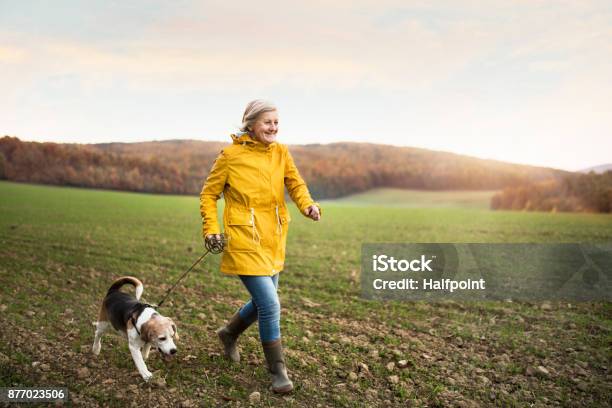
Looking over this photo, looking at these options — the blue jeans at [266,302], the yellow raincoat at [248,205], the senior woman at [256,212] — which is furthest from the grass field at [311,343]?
the yellow raincoat at [248,205]

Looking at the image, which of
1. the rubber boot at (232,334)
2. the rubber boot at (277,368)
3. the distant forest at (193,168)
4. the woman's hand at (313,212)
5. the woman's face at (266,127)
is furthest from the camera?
the distant forest at (193,168)

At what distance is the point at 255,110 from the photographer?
4148mm

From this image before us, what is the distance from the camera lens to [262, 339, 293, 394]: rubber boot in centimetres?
436

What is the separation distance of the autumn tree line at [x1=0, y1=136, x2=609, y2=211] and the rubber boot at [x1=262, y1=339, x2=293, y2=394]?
27.2 feet

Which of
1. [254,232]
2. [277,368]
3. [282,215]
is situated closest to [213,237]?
[254,232]

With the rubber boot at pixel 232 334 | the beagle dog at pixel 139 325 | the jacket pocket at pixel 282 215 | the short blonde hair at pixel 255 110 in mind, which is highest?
the short blonde hair at pixel 255 110

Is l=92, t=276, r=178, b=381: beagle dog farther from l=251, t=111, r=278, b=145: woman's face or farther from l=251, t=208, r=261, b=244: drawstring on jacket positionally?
l=251, t=111, r=278, b=145: woman's face

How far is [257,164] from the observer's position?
4.24 meters

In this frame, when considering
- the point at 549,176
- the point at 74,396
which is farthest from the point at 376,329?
the point at 549,176

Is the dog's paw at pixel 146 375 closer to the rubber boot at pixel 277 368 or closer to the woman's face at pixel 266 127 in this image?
the rubber boot at pixel 277 368

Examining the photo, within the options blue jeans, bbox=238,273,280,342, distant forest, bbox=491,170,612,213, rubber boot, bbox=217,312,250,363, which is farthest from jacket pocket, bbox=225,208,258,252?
distant forest, bbox=491,170,612,213

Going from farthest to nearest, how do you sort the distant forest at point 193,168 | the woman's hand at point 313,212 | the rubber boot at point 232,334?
the distant forest at point 193,168 < the rubber boot at point 232,334 < the woman's hand at point 313,212

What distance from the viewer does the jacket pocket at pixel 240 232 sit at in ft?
13.7

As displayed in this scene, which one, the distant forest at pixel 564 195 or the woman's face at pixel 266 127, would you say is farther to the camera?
the distant forest at pixel 564 195
